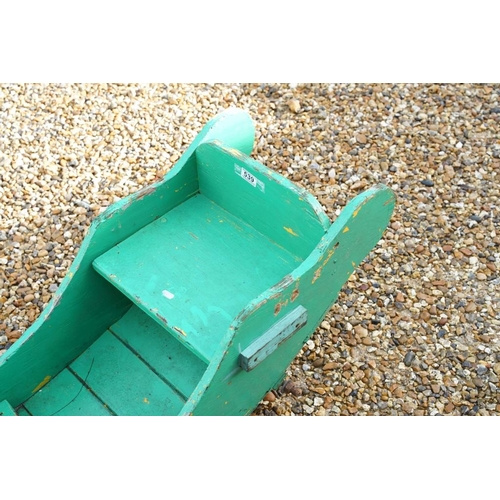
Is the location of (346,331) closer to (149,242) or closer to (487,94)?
(149,242)

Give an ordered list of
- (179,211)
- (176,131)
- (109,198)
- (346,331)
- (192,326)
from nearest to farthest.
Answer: (192,326) → (179,211) → (346,331) → (109,198) → (176,131)

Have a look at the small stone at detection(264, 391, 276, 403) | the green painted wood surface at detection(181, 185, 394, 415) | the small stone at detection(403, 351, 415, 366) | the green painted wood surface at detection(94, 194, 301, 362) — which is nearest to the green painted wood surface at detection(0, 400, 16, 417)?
the green painted wood surface at detection(94, 194, 301, 362)

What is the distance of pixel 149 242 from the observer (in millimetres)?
3115

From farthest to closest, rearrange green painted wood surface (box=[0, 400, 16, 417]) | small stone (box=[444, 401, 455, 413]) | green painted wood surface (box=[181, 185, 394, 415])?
small stone (box=[444, 401, 455, 413]) → green painted wood surface (box=[0, 400, 16, 417]) → green painted wood surface (box=[181, 185, 394, 415])

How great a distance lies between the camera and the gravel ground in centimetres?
346

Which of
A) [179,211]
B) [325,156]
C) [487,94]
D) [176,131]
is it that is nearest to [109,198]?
[176,131]

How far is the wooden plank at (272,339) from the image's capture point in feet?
8.56

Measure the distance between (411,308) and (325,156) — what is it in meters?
1.28

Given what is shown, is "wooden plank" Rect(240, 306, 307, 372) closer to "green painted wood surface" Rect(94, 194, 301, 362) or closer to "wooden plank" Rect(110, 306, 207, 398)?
"green painted wood surface" Rect(94, 194, 301, 362)

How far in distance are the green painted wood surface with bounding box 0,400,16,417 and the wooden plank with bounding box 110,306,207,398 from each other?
572 millimetres

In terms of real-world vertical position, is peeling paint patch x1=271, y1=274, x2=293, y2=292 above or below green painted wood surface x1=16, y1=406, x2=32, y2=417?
above

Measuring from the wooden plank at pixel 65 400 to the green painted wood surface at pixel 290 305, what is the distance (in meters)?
0.61

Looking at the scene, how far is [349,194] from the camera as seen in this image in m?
4.27

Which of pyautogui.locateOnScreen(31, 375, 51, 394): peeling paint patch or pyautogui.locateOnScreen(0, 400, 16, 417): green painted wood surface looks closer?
pyautogui.locateOnScreen(0, 400, 16, 417): green painted wood surface
